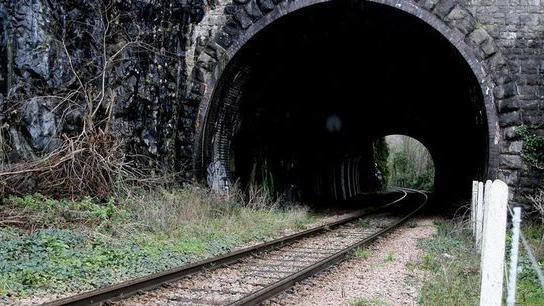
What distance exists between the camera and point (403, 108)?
2223cm

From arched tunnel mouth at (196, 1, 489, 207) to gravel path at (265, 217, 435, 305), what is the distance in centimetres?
536

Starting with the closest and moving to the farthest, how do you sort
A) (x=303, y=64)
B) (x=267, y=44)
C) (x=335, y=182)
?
(x=267, y=44) < (x=303, y=64) < (x=335, y=182)

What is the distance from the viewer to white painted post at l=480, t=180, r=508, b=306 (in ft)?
13.6

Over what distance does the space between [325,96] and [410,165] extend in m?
34.7

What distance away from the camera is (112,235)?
878 cm

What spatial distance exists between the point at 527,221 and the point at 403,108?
35.4 ft

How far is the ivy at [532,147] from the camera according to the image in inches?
471

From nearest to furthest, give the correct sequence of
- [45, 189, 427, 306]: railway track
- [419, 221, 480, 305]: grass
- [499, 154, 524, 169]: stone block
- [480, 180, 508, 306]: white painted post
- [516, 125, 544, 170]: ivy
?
1. [480, 180, 508, 306]: white painted post
2. [45, 189, 427, 306]: railway track
3. [419, 221, 480, 305]: grass
4. [516, 125, 544, 170]: ivy
5. [499, 154, 524, 169]: stone block

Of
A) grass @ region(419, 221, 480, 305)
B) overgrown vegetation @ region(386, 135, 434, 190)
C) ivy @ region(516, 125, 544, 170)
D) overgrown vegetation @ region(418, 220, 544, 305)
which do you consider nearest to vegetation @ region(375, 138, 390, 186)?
overgrown vegetation @ region(386, 135, 434, 190)

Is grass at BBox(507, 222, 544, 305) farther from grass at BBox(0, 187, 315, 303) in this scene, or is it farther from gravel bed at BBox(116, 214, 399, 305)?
grass at BBox(0, 187, 315, 303)

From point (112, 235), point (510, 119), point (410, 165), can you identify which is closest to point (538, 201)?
point (510, 119)

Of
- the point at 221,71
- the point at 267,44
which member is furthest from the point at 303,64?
the point at 221,71

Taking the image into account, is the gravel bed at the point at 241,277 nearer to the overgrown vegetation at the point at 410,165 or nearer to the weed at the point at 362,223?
the weed at the point at 362,223

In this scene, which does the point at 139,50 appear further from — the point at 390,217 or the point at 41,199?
the point at 390,217
